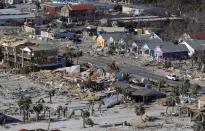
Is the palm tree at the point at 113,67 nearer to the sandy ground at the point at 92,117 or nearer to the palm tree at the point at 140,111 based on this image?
the sandy ground at the point at 92,117

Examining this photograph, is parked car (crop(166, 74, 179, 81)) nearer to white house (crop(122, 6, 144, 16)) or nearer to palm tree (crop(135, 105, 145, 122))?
palm tree (crop(135, 105, 145, 122))

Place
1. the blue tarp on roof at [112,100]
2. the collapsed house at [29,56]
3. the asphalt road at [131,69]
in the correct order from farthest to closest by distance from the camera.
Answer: the collapsed house at [29,56] → the asphalt road at [131,69] → the blue tarp on roof at [112,100]

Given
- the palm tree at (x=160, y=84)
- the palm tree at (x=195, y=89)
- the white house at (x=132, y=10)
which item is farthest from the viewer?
the white house at (x=132, y=10)

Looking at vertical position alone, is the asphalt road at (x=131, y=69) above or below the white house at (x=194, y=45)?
below

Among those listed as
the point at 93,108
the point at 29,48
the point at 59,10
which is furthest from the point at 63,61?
the point at 59,10

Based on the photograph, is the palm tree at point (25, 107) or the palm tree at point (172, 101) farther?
the palm tree at point (172, 101)

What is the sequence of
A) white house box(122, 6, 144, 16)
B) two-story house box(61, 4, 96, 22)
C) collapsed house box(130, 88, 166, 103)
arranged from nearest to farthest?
collapsed house box(130, 88, 166, 103) < two-story house box(61, 4, 96, 22) < white house box(122, 6, 144, 16)

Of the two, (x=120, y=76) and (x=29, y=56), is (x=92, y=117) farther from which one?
(x=29, y=56)

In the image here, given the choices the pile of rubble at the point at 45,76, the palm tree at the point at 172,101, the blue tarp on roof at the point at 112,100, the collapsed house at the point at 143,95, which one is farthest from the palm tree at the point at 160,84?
the pile of rubble at the point at 45,76

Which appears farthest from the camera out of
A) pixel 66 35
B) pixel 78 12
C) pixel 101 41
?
pixel 78 12

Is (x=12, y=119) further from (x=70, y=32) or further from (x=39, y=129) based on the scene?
(x=70, y=32)

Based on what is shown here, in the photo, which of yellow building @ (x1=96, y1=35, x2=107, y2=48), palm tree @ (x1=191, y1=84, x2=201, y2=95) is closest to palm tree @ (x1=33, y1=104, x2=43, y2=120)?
palm tree @ (x1=191, y1=84, x2=201, y2=95)

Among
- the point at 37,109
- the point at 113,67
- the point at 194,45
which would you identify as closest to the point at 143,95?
the point at 37,109
